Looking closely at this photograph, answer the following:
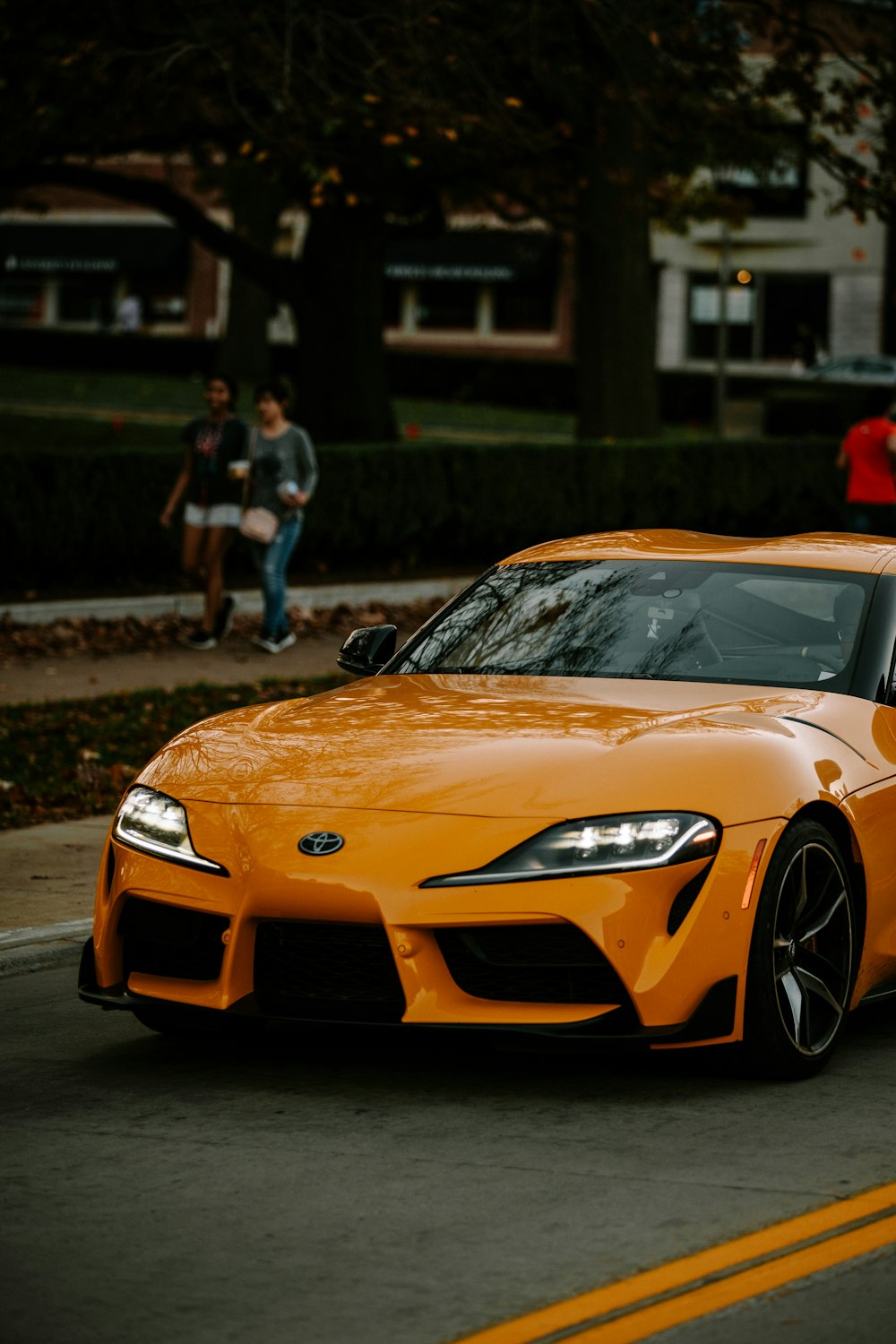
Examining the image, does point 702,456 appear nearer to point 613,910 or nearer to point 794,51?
point 794,51

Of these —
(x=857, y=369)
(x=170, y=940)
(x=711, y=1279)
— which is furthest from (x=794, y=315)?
(x=711, y=1279)

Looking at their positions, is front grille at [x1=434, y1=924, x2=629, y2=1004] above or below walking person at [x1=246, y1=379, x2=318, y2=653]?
below

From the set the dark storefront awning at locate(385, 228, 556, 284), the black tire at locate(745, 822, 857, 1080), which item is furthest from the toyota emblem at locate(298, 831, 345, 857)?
the dark storefront awning at locate(385, 228, 556, 284)

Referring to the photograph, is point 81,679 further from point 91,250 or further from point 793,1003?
point 91,250

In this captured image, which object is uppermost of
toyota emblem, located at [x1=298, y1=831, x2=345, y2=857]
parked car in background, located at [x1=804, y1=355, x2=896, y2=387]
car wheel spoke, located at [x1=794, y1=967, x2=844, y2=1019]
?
parked car in background, located at [x1=804, y1=355, x2=896, y2=387]

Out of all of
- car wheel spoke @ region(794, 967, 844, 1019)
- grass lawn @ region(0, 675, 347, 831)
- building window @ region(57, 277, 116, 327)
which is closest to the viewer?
car wheel spoke @ region(794, 967, 844, 1019)

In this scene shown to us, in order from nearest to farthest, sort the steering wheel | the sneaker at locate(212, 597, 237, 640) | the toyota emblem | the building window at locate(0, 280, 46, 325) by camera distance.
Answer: the toyota emblem < the steering wheel < the sneaker at locate(212, 597, 237, 640) < the building window at locate(0, 280, 46, 325)

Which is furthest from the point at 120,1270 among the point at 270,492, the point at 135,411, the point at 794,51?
the point at 135,411

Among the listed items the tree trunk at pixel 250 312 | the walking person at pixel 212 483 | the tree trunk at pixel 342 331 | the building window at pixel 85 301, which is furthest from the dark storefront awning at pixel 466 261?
the walking person at pixel 212 483

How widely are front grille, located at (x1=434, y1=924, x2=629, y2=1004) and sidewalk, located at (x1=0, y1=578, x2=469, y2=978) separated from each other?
2.55m

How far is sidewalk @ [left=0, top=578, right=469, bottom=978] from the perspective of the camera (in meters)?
8.27

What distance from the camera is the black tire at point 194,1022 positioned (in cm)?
613

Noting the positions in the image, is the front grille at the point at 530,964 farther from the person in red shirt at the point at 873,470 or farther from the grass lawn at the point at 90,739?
the person in red shirt at the point at 873,470

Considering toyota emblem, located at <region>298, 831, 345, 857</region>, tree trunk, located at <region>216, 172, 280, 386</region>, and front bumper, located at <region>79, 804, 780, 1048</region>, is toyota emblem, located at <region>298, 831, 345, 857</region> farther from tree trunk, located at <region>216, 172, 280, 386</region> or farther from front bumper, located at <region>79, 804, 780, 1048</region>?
tree trunk, located at <region>216, 172, 280, 386</region>
